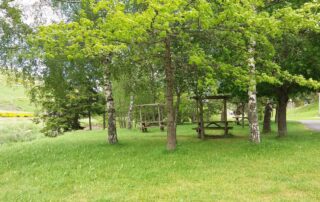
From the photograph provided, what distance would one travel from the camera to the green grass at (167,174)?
6.34 m

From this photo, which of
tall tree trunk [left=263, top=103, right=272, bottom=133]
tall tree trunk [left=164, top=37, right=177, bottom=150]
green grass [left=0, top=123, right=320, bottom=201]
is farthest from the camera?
tall tree trunk [left=263, top=103, right=272, bottom=133]

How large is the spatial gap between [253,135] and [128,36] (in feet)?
18.5

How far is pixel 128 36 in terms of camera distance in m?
8.67

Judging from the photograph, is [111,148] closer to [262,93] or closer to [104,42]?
[104,42]

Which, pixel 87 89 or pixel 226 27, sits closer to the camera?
pixel 226 27

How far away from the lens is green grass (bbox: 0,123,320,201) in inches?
250

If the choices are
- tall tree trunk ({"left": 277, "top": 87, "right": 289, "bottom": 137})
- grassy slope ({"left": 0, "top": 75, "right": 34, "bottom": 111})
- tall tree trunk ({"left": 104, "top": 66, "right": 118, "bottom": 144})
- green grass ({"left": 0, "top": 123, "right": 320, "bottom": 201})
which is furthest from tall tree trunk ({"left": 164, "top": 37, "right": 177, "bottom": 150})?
grassy slope ({"left": 0, "top": 75, "right": 34, "bottom": 111})

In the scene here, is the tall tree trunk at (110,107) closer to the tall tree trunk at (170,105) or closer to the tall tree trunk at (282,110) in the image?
the tall tree trunk at (170,105)

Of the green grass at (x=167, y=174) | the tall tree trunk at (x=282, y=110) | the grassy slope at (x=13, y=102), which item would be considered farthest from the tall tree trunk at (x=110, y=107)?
the grassy slope at (x=13, y=102)

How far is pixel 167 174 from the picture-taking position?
7.96 meters

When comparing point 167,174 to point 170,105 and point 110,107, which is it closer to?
point 170,105

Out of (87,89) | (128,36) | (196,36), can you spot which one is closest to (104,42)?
(128,36)

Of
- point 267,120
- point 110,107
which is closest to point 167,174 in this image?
point 110,107

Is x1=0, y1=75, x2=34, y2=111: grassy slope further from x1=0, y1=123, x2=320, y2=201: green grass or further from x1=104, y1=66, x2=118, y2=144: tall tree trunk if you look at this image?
x1=0, y1=123, x2=320, y2=201: green grass
